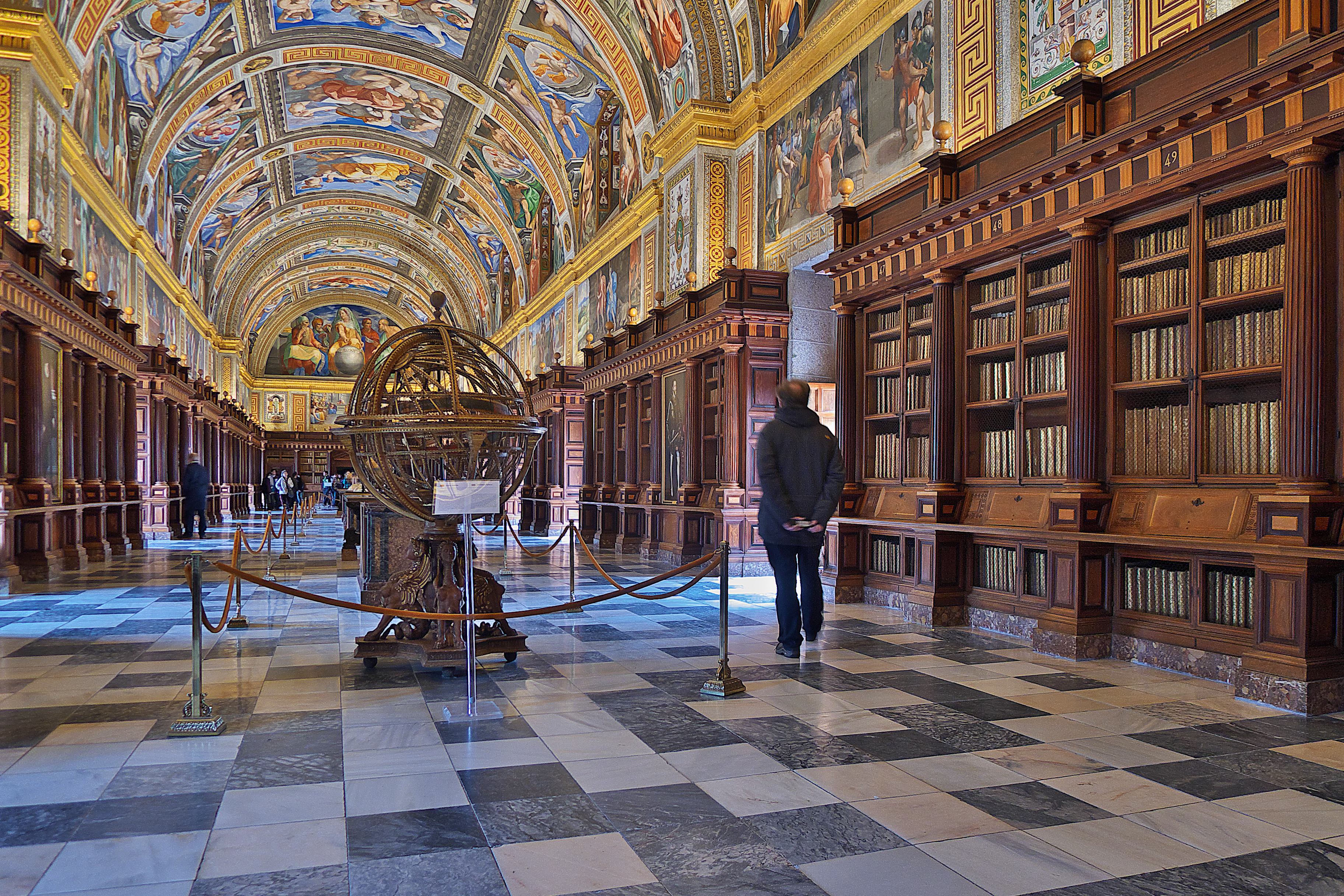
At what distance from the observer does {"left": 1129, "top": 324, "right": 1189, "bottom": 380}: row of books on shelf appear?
251 inches

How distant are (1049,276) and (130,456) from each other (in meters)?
15.4

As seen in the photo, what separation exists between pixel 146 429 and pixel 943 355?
17935 mm

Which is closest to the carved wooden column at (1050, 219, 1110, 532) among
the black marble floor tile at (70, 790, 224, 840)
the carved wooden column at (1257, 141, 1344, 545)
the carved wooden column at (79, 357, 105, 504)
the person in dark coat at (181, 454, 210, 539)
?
the carved wooden column at (1257, 141, 1344, 545)

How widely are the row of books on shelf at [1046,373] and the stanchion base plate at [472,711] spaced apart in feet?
16.0

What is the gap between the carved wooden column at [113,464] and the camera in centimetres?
1519

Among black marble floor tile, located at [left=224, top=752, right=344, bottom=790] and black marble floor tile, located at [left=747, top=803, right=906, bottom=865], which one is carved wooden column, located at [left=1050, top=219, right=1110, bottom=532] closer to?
black marble floor tile, located at [left=747, top=803, right=906, bottom=865]

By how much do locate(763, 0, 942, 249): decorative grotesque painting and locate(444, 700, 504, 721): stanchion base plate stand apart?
7003 millimetres

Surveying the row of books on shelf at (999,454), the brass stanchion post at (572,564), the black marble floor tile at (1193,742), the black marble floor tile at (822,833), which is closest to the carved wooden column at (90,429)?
the brass stanchion post at (572,564)

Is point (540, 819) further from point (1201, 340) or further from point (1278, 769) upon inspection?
point (1201, 340)

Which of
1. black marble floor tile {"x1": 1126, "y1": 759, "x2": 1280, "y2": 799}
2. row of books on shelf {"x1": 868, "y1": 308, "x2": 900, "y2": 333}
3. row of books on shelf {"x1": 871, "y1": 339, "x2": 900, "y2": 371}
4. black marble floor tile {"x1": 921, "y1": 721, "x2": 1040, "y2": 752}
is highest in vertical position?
row of books on shelf {"x1": 868, "y1": 308, "x2": 900, "y2": 333}

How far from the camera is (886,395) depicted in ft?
31.6

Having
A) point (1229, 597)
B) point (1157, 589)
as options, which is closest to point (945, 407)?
point (1157, 589)

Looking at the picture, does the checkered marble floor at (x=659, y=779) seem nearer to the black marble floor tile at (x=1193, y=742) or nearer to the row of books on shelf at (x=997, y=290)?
the black marble floor tile at (x=1193, y=742)

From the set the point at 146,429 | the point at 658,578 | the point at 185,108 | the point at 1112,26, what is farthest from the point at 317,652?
the point at 185,108
